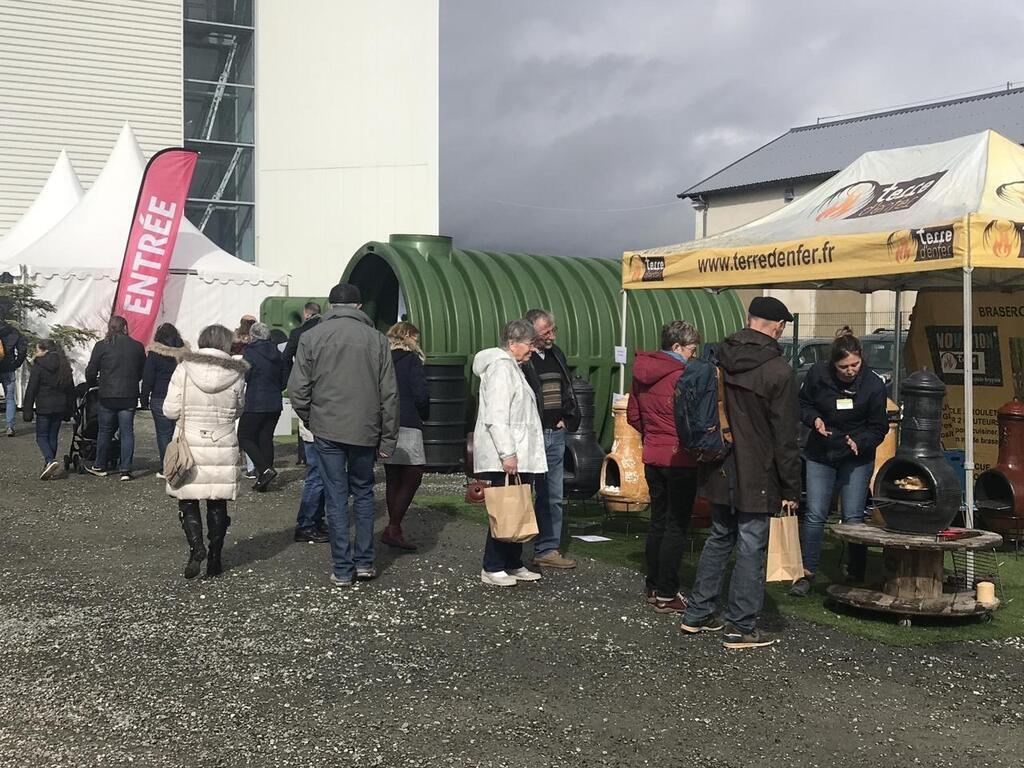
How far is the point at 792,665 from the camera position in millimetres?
5539


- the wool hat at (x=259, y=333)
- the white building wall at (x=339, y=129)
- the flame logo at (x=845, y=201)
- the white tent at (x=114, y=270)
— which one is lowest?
the wool hat at (x=259, y=333)

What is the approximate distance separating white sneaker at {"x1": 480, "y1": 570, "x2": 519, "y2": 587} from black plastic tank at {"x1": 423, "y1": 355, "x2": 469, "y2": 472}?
5.64 m

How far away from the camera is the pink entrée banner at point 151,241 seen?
19156mm

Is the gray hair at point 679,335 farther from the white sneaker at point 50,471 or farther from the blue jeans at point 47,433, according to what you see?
the blue jeans at point 47,433

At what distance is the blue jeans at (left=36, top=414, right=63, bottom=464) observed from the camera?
12188 mm

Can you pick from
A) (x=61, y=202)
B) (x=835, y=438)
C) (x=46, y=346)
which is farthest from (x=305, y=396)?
(x=61, y=202)

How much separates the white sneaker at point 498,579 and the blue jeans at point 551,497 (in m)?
0.59

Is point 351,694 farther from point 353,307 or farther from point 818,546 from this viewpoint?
point 818,546

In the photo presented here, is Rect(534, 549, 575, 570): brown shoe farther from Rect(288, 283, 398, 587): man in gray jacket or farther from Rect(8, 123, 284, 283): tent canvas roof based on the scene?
Rect(8, 123, 284, 283): tent canvas roof

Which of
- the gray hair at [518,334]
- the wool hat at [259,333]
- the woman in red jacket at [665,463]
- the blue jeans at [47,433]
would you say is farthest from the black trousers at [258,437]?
the woman in red jacket at [665,463]

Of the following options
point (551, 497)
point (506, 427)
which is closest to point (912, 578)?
point (551, 497)

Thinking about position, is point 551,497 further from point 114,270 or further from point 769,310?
point 114,270

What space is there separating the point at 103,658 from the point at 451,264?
959 cm

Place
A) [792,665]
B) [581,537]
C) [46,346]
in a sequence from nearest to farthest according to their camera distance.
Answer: [792,665] < [581,537] < [46,346]
